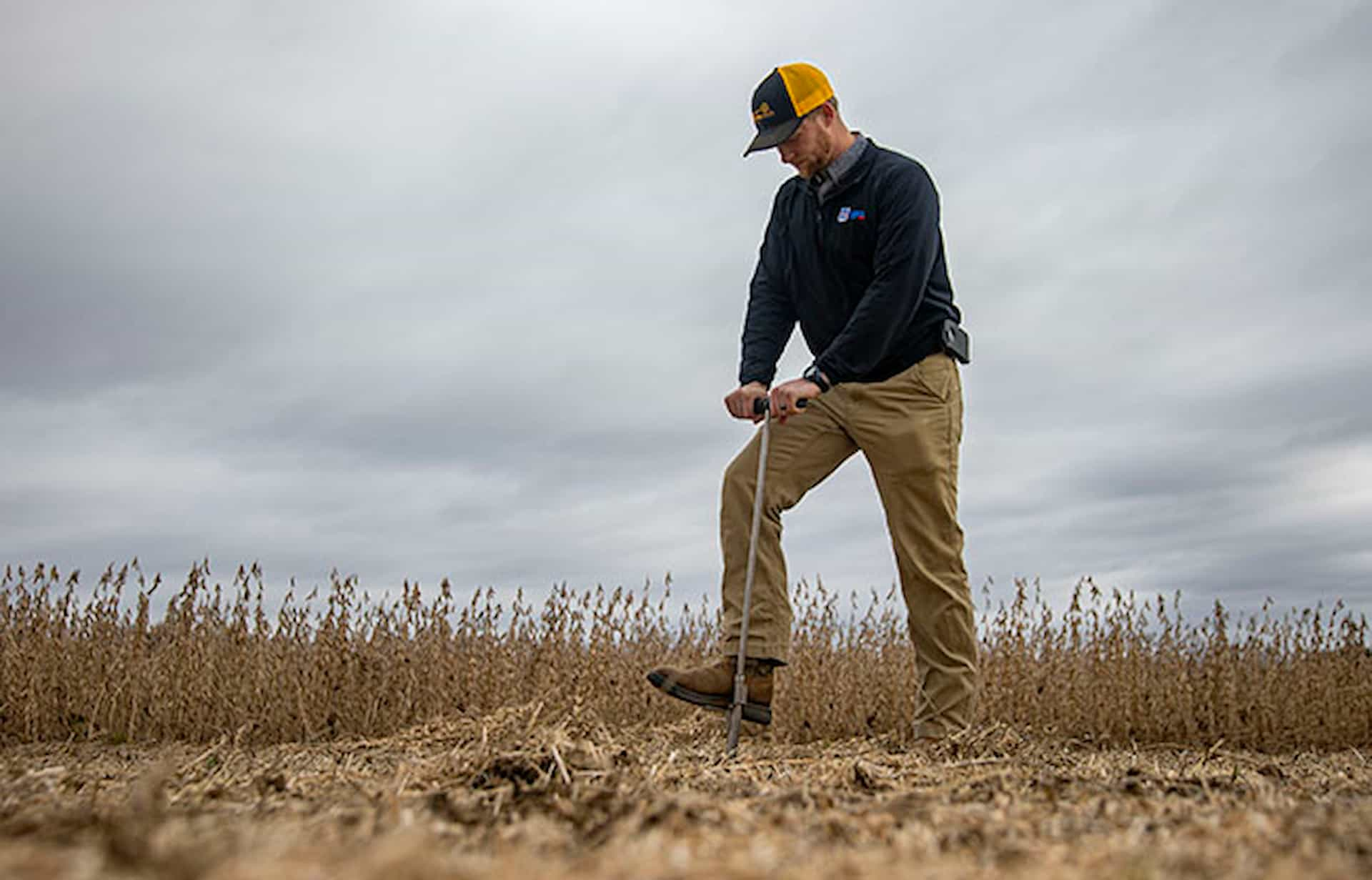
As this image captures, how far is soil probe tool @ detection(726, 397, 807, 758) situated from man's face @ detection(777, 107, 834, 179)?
37.2 inches

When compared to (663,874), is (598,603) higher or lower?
higher

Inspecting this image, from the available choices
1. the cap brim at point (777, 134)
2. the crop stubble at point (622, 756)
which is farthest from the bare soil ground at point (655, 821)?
the cap brim at point (777, 134)

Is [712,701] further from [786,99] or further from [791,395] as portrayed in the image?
[786,99]

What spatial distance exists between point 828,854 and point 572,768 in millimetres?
1022

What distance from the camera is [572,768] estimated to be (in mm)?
→ 2541

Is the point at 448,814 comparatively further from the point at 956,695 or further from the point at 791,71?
the point at 791,71

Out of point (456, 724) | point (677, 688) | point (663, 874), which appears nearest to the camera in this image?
point (663, 874)

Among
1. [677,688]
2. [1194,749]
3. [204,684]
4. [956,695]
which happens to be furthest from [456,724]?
[1194,749]

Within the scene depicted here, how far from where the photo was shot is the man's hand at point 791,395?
4.30m

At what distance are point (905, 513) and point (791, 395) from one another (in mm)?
637

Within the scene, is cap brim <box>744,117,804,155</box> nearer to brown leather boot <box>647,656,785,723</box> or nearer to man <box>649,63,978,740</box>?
man <box>649,63,978,740</box>

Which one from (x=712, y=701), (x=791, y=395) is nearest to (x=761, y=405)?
(x=791, y=395)

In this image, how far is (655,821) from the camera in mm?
1904

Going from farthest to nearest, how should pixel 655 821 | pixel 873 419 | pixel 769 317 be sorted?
pixel 769 317 → pixel 873 419 → pixel 655 821
